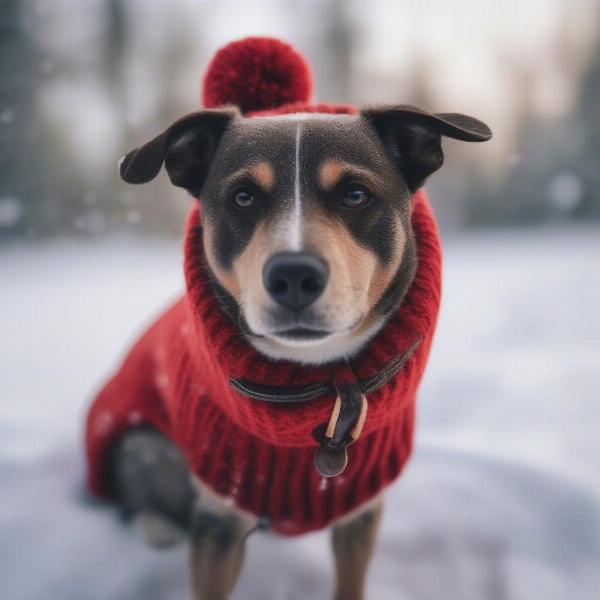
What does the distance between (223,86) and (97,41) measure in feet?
11.3

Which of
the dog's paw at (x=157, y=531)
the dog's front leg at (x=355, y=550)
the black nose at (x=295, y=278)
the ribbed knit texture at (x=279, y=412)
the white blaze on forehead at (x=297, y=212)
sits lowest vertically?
the dog's paw at (x=157, y=531)

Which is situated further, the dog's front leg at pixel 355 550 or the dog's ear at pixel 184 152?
the dog's front leg at pixel 355 550

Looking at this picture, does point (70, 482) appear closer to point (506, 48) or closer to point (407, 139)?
point (407, 139)

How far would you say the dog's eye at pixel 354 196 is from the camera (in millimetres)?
1294

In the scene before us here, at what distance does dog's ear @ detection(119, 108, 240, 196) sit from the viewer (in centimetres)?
130

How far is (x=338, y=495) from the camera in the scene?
1504mm

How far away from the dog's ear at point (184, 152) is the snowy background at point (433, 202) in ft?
3.94

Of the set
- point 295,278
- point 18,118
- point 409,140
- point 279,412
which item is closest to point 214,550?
point 279,412

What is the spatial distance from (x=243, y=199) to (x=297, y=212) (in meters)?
0.16

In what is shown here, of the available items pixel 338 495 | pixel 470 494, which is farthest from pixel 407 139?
pixel 470 494

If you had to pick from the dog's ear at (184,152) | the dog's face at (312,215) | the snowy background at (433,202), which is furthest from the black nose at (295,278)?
the snowy background at (433,202)

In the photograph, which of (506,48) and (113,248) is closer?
(506,48)

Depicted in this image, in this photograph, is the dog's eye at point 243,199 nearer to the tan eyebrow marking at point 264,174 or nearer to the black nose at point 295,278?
the tan eyebrow marking at point 264,174

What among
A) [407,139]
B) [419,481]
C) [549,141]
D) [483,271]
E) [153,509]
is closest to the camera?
[407,139]
